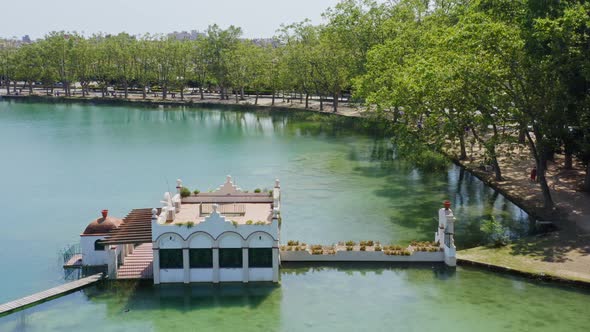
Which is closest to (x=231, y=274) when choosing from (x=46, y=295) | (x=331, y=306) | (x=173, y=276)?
(x=173, y=276)

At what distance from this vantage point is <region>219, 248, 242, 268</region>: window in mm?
28812

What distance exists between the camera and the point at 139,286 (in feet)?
94.7

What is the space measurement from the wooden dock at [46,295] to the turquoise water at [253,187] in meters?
0.40

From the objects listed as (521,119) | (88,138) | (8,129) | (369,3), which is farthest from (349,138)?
(8,129)

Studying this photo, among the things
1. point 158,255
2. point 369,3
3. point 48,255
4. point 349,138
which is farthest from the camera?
point 369,3

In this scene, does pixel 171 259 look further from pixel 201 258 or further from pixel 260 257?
pixel 260 257

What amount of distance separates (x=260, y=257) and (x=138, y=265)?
6.28 meters

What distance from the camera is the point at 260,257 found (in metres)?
29.0

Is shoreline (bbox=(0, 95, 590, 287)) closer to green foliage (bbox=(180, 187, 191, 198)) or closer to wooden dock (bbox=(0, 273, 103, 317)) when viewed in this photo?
green foliage (bbox=(180, 187, 191, 198))

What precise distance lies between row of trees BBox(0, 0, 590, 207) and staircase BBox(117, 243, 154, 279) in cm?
2065

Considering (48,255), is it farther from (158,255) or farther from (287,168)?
(287,168)

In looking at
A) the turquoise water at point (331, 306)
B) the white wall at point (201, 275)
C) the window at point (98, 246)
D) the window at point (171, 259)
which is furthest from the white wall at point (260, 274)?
the window at point (98, 246)

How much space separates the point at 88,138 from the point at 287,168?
96.1 ft

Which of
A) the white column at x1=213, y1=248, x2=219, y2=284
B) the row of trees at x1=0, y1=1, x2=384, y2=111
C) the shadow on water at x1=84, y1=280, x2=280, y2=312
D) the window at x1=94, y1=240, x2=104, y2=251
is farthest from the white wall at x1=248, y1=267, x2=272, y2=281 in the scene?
the row of trees at x1=0, y1=1, x2=384, y2=111
